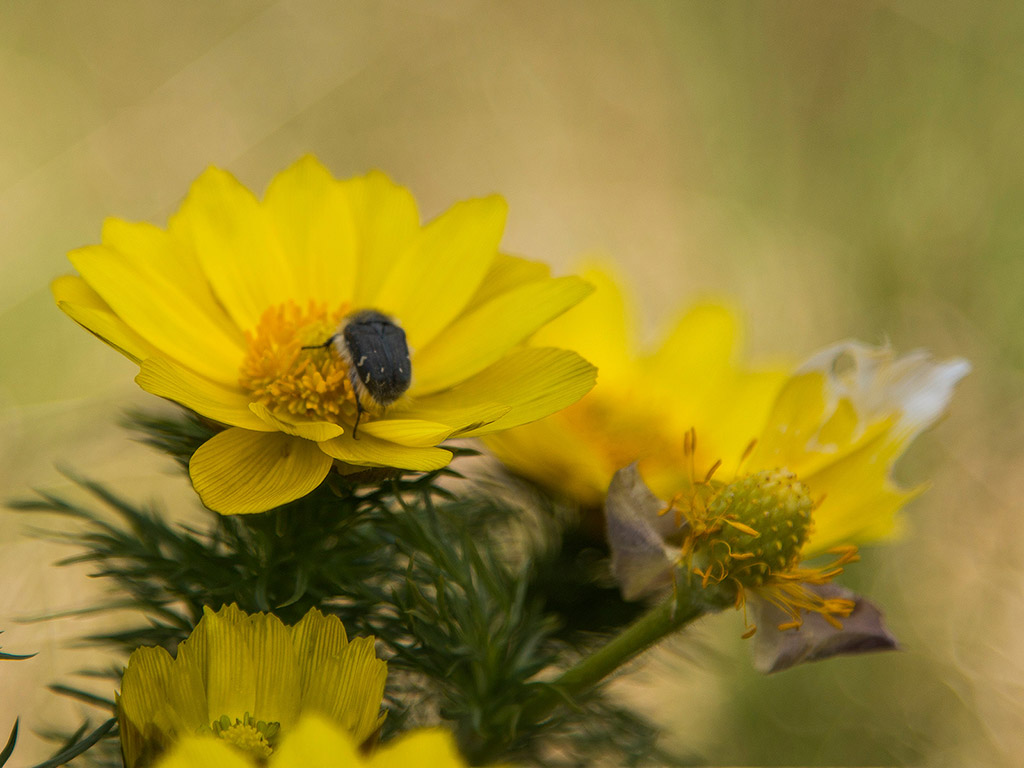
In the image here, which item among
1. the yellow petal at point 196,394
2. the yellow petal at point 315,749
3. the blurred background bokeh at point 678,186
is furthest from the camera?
the blurred background bokeh at point 678,186

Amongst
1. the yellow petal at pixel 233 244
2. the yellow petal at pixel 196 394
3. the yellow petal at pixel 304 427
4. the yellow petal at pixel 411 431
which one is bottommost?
the yellow petal at pixel 411 431

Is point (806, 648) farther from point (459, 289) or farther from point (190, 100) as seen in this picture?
point (190, 100)

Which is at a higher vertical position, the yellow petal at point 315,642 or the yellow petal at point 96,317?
the yellow petal at point 96,317

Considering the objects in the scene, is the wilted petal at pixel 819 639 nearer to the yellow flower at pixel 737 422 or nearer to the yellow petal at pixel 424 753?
the yellow flower at pixel 737 422

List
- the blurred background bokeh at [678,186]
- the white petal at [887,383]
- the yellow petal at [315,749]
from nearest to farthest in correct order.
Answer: the yellow petal at [315,749] < the white petal at [887,383] < the blurred background bokeh at [678,186]

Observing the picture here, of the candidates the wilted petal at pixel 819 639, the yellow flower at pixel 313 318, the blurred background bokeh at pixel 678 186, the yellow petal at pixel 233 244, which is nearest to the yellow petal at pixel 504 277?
the yellow flower at pixel 313 318

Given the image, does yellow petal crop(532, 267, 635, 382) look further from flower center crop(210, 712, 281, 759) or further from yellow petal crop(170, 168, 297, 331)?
flower center crop(210, 712, 281, 759)

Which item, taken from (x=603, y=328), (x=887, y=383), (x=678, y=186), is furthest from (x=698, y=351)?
(x=678, y=186)

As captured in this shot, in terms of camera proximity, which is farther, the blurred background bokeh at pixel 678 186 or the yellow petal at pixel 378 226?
the blurred background bokeh at pixel 678 186

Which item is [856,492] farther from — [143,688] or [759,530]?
[143,688]
